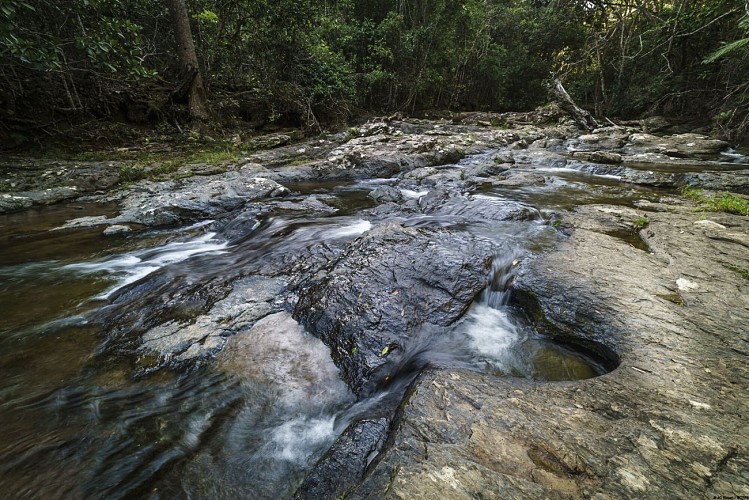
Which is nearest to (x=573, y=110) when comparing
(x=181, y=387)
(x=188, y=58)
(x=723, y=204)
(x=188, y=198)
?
(x=723, y=204)

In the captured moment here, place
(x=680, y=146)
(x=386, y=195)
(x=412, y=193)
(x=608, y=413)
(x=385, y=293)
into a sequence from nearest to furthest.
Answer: (x=608, y=413) < (x=385, y=293) < (x=386, y=195) < (x=412, y=193) < (x=680, y=146)

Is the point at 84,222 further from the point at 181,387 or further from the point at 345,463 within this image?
the point at 345,463

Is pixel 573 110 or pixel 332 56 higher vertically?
pixel 332 56

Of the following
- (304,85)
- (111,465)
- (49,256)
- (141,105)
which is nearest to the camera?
(111,465)

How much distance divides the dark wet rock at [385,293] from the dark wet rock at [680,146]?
9.86m

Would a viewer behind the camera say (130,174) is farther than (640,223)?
Yes

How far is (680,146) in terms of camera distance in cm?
990

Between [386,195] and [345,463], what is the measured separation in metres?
5.42

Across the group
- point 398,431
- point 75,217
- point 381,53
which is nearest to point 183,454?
point 398,431

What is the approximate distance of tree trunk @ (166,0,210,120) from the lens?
31.6 ft

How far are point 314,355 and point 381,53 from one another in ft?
55.7

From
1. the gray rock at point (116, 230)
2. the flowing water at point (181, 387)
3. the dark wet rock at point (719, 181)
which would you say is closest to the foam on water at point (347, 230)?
the flowing water at point (181, 387)

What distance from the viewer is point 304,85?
1349 cm

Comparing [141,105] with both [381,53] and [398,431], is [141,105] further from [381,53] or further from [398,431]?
[398,431]
